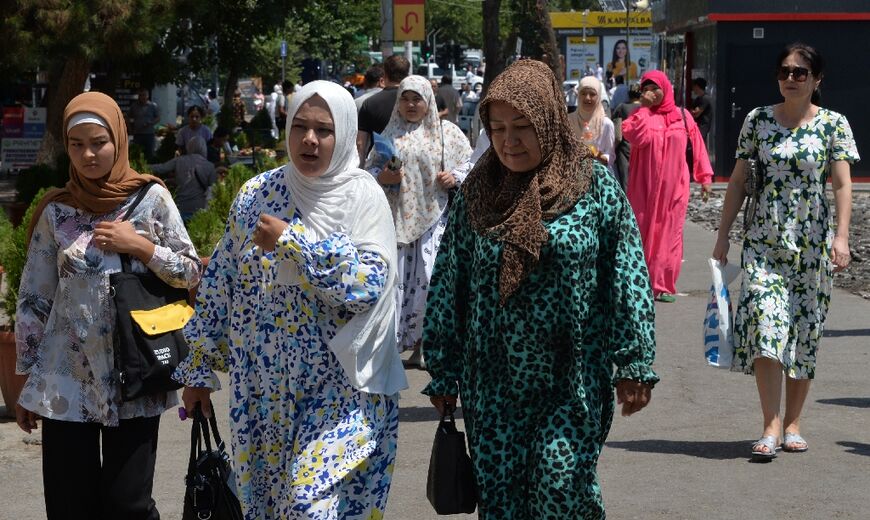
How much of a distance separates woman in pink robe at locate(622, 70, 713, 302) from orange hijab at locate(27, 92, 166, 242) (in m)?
7.22

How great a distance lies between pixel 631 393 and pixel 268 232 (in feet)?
3.64

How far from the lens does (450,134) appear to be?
339 inches

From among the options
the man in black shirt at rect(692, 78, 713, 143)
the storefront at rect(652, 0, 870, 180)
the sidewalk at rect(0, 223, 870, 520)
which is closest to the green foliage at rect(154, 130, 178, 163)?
the man in black shirt at rect(692, 78, 713, 143)

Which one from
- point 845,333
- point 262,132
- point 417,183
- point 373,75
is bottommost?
point 845,333

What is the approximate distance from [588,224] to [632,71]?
50.7 metres

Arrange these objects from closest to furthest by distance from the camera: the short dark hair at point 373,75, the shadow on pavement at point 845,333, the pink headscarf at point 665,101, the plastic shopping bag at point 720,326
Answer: the plastic shopping bag at point 720,326 < the shadow on pavement at point 845,333 < the pink headscarf at point 665,101 < the short dark hair at point 373,75

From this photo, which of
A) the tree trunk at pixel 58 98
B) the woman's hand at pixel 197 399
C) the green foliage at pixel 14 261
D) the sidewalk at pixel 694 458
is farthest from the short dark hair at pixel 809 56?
the tree trunk at pixel 58 98

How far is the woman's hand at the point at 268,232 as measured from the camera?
4.03m

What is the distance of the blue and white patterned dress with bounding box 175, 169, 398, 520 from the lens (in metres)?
4.06

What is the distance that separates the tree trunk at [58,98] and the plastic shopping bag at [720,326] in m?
12.9

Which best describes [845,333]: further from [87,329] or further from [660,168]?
[87,329]

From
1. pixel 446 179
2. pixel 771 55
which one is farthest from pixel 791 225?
pixel 771 55

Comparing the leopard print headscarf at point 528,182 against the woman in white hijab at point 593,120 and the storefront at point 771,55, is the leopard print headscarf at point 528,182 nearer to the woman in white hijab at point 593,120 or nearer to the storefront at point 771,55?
the woman in white hijab at point 593,120

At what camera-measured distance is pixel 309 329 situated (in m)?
4.15
